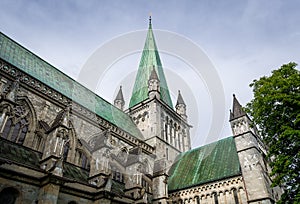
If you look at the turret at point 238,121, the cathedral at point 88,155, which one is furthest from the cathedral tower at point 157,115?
the turret at point 238,121

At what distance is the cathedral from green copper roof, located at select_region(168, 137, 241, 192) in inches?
4.4

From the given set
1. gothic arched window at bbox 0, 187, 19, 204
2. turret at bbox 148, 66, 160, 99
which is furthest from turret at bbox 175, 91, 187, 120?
gothic arched window at bbox 0, 187, 19, 204

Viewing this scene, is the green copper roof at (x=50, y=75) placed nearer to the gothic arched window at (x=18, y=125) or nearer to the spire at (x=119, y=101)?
the gothic arched window at (x=18, y=125)

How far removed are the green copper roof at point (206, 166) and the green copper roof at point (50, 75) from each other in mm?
7896

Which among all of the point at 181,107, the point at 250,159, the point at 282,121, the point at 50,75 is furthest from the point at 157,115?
the point at 282,121

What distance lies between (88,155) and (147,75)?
67.5 feet

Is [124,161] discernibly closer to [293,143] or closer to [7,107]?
[7,107]

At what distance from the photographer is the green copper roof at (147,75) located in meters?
31.6

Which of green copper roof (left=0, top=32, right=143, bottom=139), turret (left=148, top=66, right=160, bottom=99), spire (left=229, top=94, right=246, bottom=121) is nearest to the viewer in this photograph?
green copper roof (left=0, top=32, right=143, bottom=139)

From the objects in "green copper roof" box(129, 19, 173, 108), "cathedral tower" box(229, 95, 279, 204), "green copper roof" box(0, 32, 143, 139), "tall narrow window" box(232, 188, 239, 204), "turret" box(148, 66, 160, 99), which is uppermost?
"green copper roof" box(129, 19, 173, 108)

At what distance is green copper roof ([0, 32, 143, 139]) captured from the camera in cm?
1573

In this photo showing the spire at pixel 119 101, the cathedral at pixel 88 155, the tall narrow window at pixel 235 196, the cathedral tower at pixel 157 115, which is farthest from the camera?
the spire at pixel 119 101

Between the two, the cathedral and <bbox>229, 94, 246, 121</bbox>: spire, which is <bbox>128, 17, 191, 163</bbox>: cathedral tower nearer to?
the cathedral

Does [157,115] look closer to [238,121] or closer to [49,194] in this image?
[238,121]
